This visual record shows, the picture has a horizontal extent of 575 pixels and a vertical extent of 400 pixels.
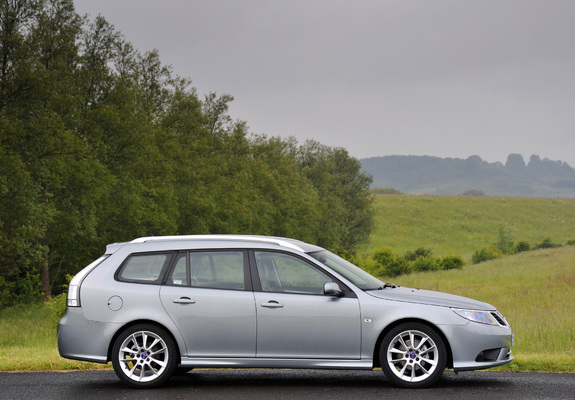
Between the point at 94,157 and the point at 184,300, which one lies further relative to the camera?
the point at 94,157

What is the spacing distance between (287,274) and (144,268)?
1.73m

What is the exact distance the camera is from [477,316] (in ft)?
24.5

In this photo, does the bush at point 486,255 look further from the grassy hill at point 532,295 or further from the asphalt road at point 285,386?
the asphalt road at point 285,386

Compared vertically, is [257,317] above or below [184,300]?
below

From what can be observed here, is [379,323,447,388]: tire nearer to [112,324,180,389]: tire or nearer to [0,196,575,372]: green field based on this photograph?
[0,196,575,372]: green field

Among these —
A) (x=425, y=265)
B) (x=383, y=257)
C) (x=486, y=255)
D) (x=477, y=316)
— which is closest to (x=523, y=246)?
(x=486, y=255)

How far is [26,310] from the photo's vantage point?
31.5m

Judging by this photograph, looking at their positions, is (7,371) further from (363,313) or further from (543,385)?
(543,385)

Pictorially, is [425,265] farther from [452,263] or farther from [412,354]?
[412,354]

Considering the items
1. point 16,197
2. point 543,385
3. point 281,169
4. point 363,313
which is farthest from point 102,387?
point 281,169

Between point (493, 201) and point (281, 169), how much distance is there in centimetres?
7301

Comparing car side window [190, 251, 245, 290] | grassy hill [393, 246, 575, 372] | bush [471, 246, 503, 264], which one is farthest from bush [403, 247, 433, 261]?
car side window [190, 251, 245, 290]

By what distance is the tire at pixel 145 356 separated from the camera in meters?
7.64

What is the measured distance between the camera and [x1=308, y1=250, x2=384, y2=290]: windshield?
25.5 ft
